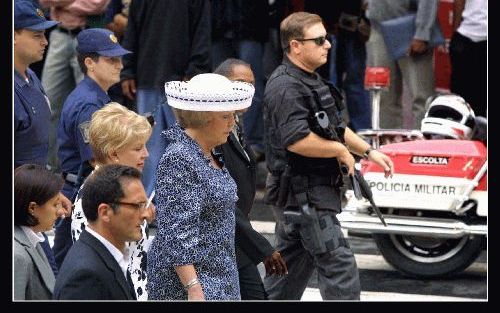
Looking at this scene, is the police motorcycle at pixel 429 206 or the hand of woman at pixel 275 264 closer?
the hand of woman at pixel 275 264

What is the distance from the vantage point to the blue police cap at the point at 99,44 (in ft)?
28.9

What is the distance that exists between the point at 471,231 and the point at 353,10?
155 inches

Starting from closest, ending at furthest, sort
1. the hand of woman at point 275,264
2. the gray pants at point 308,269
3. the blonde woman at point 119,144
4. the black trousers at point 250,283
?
the blonde woman at point 119,144 < the black trousers at point 250,283 < the hand of woman at point 275,264 < the gray pants at point 308,269

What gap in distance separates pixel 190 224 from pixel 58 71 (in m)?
6.66

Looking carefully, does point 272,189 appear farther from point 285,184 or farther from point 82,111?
point 82,111

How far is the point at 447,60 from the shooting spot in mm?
13875

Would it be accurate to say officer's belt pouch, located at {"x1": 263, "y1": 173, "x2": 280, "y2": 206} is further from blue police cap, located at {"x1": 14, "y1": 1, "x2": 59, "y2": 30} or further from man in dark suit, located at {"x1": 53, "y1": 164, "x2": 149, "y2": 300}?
man in dark suit, located at {"x1": 53, "y1": 164, "x2": 149, "y2": 300}

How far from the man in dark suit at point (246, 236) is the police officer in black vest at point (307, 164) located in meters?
0.44

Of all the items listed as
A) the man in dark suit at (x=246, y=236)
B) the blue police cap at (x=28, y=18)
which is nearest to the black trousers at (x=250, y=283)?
the man in dark suit at (x=246, y=236)

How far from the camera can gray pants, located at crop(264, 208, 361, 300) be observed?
27.2 feet

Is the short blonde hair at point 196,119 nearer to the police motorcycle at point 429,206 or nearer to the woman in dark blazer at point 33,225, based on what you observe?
the woman in dark blazer at point 33,225

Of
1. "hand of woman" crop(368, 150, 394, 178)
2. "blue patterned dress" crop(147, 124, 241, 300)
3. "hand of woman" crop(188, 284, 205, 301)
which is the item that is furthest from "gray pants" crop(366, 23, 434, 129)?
"hand of woman" crop(188, 284, 205, 301)

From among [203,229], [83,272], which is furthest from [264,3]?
[83,272]

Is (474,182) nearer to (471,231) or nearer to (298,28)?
(471,231)
